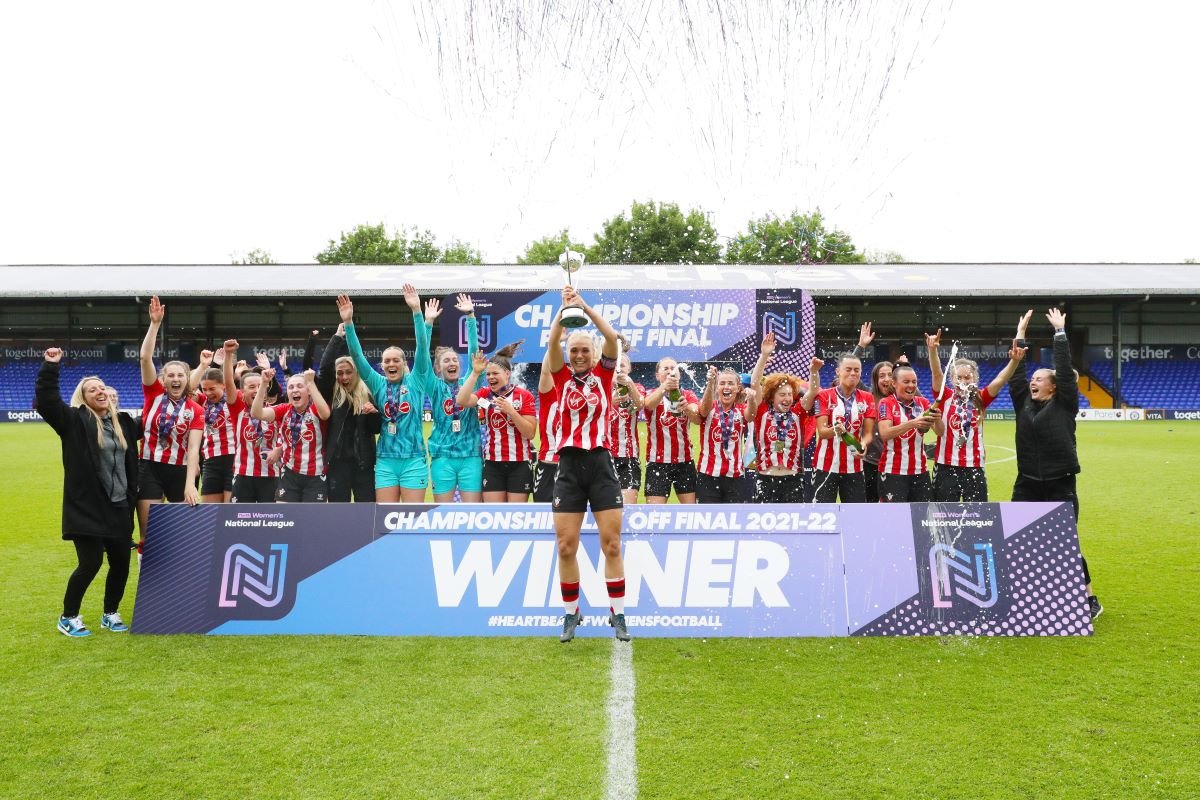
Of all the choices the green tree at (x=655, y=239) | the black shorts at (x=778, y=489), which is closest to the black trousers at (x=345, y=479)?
the black shorts at (x=778, y=489)

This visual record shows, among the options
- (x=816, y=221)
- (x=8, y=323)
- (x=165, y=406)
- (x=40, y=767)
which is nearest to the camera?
(x=40, y=767)

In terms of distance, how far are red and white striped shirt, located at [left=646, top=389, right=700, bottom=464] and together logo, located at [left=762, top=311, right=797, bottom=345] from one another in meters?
13.7

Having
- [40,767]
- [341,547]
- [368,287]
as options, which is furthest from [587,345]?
[368,287]

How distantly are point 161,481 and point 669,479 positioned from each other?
12.4ft

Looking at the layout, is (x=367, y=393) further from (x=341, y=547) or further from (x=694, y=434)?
(x=694, y=434)

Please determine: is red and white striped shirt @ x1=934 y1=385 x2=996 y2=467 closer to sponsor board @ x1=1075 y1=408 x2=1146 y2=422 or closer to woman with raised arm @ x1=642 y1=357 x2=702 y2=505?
woman with raised arm @ x1=642 y1=357 x2=702 y2=505

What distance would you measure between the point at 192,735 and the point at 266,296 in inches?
1142

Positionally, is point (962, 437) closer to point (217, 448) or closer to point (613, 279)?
point (217, 448)

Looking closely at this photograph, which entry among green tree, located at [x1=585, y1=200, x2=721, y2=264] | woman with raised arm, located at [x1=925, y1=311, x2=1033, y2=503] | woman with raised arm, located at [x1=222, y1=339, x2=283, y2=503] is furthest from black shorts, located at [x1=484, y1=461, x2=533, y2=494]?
green tree, located at [x1=585, y1=200, x2=721, y2=264]

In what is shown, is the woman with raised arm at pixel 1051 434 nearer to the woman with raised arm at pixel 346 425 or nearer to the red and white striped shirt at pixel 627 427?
the red and white striped shirt at pixel 627 427

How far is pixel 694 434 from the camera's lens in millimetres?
21297

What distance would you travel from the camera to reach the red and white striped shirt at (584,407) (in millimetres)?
5273

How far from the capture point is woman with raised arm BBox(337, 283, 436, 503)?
636cm

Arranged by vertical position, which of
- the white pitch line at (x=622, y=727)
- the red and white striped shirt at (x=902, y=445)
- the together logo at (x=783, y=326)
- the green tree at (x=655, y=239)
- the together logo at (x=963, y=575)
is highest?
the green tree at (x=655, y=239)
